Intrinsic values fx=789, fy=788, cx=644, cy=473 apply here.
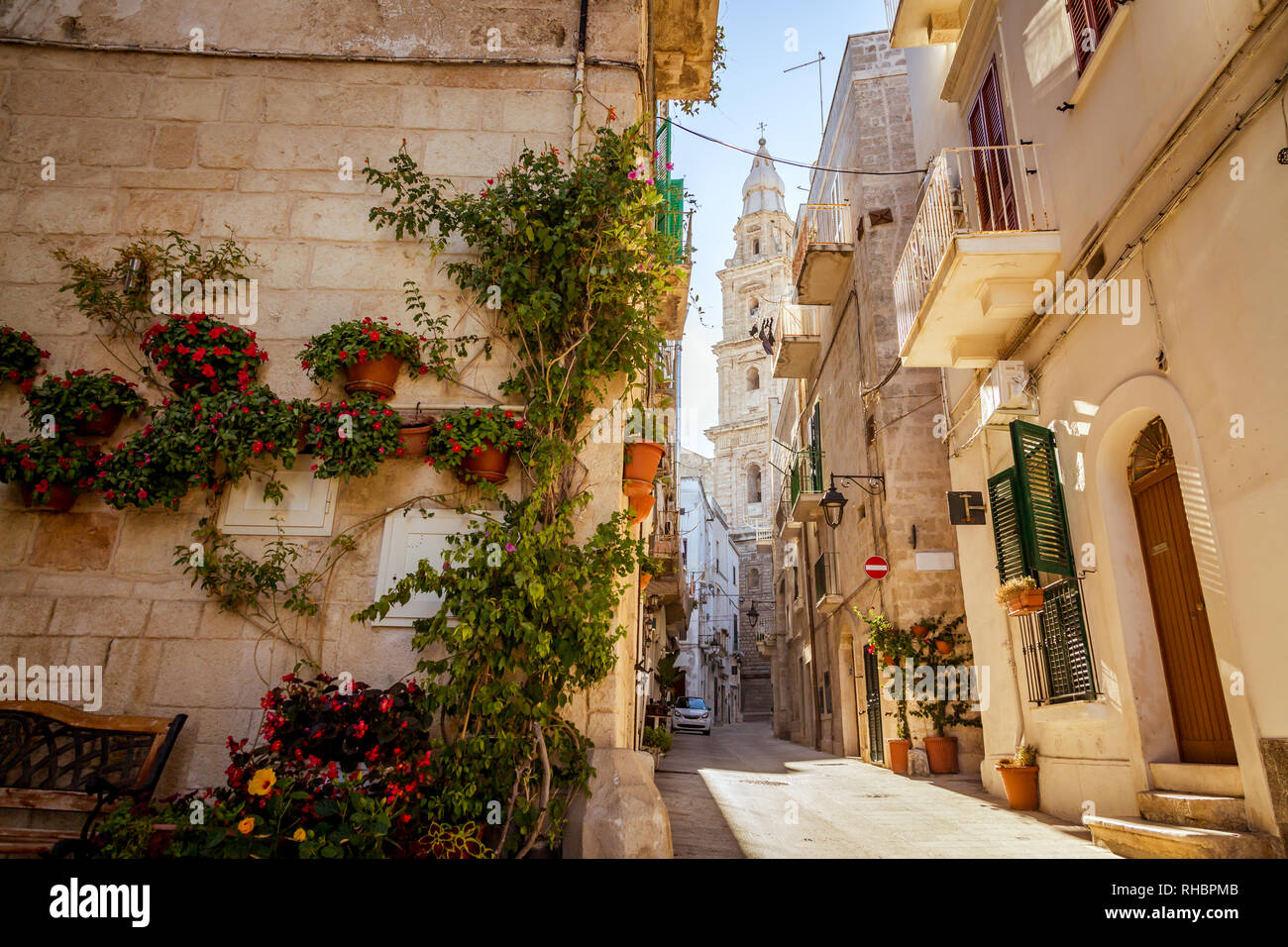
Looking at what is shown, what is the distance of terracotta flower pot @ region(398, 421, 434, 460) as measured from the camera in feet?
14.8

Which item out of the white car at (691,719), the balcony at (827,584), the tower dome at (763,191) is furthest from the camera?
the tower dome at (763,191)

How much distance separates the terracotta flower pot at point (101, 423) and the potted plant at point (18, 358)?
1.40 ft

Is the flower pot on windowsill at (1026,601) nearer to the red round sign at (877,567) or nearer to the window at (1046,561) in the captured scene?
the window at (1046,561)

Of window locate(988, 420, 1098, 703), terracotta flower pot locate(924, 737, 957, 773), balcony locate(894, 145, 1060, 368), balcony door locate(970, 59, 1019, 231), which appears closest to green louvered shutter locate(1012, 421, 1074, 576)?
window locate(988, 420, 1098, 703)

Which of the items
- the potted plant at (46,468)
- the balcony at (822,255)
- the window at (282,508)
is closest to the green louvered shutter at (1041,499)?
the window at (282,508)

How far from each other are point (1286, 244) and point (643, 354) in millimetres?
Result: 3231

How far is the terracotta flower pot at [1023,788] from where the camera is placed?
22.3ft

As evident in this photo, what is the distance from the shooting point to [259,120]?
17.7ft

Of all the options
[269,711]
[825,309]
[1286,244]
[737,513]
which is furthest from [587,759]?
[737,513]

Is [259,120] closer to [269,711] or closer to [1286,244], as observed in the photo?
[269,711]

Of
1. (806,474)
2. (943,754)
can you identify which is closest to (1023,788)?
(943,754)

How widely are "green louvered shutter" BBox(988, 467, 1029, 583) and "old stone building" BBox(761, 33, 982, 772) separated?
3.40m

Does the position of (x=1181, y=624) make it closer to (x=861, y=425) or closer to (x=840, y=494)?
(x=840, y=494)

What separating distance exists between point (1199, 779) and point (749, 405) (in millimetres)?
39155
